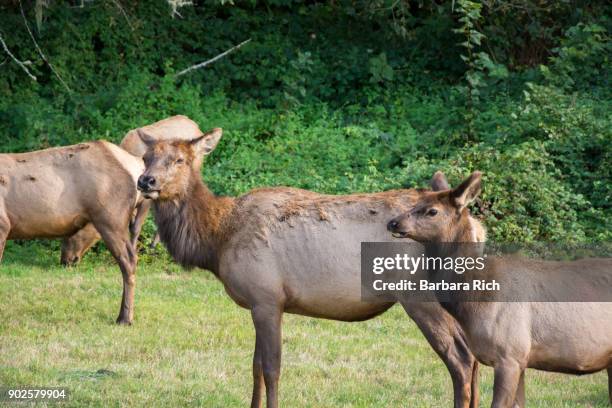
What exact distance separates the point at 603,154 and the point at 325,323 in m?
4.93

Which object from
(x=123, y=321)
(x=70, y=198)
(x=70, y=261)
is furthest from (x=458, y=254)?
(x=70, y=261)

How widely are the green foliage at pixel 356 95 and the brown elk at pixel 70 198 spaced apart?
3012mm

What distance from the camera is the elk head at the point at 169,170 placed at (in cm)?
781

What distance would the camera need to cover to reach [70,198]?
34.3 feet

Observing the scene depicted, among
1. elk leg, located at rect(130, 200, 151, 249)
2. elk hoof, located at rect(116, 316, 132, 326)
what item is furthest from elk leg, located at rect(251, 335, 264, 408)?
elk leg, located at rect(130, 200, 151, 249)

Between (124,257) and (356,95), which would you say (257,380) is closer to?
(124,257)

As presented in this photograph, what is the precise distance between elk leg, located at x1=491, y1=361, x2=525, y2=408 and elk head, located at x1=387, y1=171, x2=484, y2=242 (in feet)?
2.87

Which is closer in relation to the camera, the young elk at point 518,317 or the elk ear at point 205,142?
the young elk at point 518,317

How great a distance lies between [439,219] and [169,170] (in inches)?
88.1

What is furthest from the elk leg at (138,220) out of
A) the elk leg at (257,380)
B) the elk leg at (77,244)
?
the elk leg at (257,380)

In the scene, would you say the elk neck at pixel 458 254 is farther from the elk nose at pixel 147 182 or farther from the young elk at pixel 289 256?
the elk nose at pixel 147 182

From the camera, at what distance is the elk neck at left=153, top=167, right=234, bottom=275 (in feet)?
25.3

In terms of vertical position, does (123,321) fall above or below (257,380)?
below

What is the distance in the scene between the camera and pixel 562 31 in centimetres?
1639
